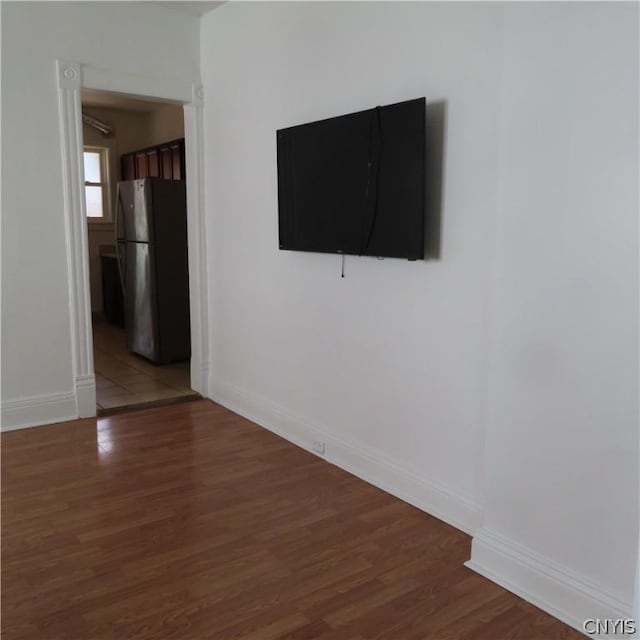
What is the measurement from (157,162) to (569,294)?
19.4 feet

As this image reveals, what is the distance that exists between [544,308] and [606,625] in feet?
3.32

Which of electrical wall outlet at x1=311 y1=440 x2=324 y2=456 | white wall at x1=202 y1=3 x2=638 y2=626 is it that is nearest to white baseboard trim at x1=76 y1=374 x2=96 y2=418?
white wall at x1=202 y1=3 x2=638 y2=626

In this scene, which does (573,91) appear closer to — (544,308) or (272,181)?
(544,308)

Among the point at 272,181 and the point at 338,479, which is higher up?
the point at 272,181

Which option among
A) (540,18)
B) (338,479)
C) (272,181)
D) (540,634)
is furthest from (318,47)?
(540,634)

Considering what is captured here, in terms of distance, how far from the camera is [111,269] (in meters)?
7.54

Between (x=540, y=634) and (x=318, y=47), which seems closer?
(x=540, y=634)

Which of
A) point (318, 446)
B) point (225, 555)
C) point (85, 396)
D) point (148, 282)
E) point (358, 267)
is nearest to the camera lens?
point (225, 555)

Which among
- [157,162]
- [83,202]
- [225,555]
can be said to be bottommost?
[225,555]

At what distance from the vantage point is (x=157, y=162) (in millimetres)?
7004

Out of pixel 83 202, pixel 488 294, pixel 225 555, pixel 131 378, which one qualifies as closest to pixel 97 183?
pixel 131 378

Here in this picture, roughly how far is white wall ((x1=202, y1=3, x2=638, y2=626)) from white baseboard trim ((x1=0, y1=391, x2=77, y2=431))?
1.32m

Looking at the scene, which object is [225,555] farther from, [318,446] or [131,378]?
[131,378]

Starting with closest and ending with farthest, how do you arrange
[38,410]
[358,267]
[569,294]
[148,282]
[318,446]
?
1. [569,294]
2. [358,267]
3. [318,446]
4. [38,410]
5. [148,282]
